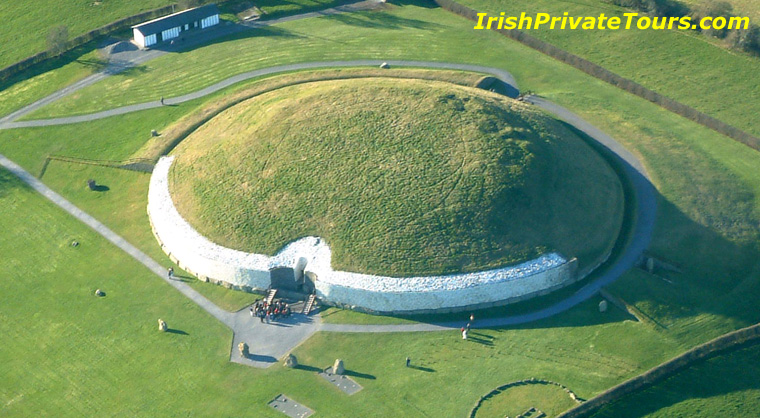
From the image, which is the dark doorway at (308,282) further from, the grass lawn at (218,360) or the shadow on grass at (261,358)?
the shadow on grass at (261,358)

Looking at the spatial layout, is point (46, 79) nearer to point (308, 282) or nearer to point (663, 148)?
point (308, 282)

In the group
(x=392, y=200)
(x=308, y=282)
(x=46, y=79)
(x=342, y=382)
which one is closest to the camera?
(x=342, y=382)

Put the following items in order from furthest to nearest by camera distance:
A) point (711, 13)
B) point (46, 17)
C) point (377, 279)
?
point (46, 17) → point (711, 13) → point (377, 279)

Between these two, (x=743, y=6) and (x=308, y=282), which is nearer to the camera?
(x=308, y=282)

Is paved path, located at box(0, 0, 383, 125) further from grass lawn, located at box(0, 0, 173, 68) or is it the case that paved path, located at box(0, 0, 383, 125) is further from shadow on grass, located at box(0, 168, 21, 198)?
shadow on grass, located at box(0, 168, 21, 198)

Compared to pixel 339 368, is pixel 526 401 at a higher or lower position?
higher

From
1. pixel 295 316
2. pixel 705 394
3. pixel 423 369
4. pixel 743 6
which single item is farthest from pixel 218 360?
pixel 743 6

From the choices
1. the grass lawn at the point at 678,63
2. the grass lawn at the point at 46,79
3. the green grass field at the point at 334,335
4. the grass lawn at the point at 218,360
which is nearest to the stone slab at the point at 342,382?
the grass lawn at the point at 218,360
